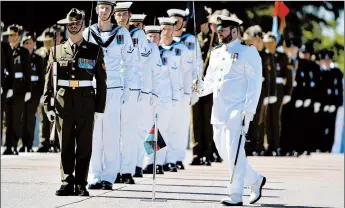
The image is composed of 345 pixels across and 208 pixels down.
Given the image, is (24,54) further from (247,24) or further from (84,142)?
(247,24)

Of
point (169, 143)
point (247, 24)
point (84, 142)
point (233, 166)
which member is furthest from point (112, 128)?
point (247, 24)

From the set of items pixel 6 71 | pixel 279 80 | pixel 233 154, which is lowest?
pixel 233 154

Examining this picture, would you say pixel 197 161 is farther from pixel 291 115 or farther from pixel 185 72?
pixel 291 115

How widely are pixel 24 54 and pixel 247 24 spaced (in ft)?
42.4

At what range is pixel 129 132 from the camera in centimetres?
1691

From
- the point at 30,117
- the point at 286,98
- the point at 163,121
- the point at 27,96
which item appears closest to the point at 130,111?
the point at 163,121

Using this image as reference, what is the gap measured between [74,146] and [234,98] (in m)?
1.86

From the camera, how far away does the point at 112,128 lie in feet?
52.9

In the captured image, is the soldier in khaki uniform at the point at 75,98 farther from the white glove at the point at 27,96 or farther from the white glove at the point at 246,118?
the white glove at the point at 27,96

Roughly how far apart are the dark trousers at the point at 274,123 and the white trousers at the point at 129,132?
10.9 m

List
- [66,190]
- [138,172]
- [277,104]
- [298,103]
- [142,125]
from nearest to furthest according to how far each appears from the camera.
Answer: [66,190] → [142,125] → [138,172] → [277,104] → [298,103]

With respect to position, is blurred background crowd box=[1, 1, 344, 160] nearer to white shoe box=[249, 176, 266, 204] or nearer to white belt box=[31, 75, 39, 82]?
white belt box=[31, 75, 39, 82]

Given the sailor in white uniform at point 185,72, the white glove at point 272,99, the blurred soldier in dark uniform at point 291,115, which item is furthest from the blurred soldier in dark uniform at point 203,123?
the blurred soldier in dark uniform at point 291,115

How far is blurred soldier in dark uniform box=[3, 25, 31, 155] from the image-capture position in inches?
937
